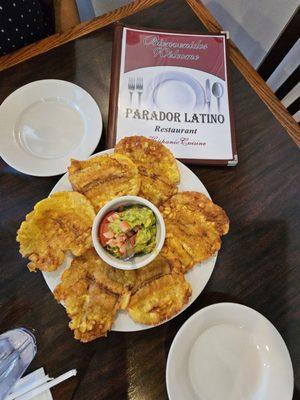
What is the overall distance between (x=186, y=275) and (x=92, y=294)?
0.29 metres

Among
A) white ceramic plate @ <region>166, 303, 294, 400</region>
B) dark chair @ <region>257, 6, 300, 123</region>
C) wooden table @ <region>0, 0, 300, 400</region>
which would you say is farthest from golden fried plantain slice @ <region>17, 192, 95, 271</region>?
dark chair @ <region>257, 6, 300, 123</region>

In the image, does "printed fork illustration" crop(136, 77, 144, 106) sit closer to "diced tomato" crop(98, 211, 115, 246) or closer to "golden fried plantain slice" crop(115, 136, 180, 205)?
"golden fried plantain slice" crop(115, 136, 180, 205)

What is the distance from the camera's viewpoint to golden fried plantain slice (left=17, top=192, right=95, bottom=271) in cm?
96

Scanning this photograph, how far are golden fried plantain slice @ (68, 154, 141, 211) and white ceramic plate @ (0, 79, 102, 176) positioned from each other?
11cm

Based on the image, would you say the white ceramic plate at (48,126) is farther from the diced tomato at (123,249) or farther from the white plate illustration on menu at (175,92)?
the diced tomato at (123,249)

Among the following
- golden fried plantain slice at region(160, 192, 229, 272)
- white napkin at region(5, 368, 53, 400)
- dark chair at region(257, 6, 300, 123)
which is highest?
dark chair at region(257, 6, 300, 123)

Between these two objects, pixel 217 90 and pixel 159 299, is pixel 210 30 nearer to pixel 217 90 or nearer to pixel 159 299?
pixel 217 90

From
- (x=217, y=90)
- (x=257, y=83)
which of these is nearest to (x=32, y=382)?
(x=217, y=90)

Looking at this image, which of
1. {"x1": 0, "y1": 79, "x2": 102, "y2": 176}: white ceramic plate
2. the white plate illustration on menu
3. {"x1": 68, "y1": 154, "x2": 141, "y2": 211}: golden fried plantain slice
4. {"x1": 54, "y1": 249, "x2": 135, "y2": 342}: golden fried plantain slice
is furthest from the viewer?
the white plate illustration on menu

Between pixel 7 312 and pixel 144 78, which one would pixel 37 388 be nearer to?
pixel 7 312

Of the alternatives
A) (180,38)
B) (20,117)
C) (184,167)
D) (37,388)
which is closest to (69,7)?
(180,38)

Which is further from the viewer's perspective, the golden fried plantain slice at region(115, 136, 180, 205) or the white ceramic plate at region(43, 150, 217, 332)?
the golden fried plantain slice at region(115, 136, 180, 205)

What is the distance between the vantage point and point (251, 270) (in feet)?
3.59

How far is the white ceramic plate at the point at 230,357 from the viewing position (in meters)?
0.92
